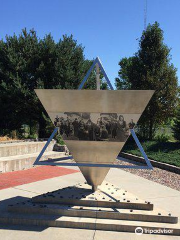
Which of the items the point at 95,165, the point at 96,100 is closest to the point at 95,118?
the point at 96,100

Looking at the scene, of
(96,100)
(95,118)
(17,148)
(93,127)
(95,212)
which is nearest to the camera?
(95,212)

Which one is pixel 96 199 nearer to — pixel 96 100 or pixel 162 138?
pixel 96 100

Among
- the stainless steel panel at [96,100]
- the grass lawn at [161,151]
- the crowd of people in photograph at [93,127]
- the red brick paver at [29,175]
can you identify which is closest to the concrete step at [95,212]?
the crowd of people in photograph at [93,127]

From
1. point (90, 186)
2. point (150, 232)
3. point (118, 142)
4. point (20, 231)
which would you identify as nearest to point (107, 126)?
point (118, 142)

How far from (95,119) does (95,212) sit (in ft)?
8.64

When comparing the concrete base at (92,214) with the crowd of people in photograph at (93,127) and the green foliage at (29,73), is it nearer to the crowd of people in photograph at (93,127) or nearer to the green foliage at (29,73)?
the crowd of people in photograph at (93,127)

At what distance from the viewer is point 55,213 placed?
6.56 metres

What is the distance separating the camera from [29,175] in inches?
Result: 467

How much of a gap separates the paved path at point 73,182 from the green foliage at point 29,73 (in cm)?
1171

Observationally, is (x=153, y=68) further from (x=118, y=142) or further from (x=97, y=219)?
(x=97, y=219)

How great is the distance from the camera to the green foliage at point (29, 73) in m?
22.6

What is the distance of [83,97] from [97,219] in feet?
11.2

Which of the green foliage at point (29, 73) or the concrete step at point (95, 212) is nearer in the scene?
the concrete step at point (95, 212)

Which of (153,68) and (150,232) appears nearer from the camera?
(150,232)
